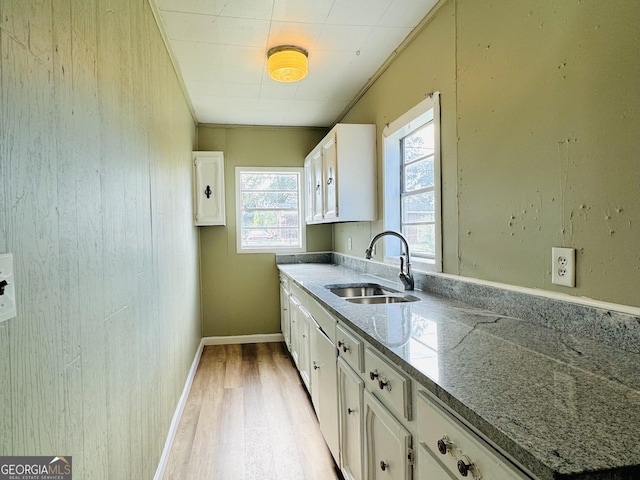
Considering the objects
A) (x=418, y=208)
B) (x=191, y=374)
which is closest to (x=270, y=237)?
(x=191, y=374)

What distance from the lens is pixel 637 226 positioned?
41.3 inches

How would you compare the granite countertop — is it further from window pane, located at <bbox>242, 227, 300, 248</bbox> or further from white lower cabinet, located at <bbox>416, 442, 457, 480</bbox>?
window pane, located at <bbox>242, 227, 300, 248</bbox>

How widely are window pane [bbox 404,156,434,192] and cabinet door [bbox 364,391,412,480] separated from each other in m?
1.45

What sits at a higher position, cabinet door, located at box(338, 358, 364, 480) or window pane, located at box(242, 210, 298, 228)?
window pane, located at box(242, 210, 298, 228)

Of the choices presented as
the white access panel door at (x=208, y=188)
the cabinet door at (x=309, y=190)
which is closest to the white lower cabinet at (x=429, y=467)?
the cabinet door at (x=309, y=190)

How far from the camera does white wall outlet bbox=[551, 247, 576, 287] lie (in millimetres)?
1247

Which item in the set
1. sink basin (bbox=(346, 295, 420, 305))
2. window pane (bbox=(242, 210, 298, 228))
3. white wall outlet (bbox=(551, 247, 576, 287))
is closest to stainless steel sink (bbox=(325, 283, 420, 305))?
sink basin (bbox=(346, 295, 420, 305))

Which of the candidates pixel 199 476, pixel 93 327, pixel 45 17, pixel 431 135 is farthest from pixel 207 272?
pixel 45 17

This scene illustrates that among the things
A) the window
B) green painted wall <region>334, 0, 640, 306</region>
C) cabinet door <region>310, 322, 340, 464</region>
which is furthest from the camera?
the window

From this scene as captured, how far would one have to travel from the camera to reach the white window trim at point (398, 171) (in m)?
2.06

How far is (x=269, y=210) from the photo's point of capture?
460cm

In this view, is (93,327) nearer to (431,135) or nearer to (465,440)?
(465,440)

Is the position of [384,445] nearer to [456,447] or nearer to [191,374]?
[456,447]

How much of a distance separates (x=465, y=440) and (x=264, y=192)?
4.02 m
